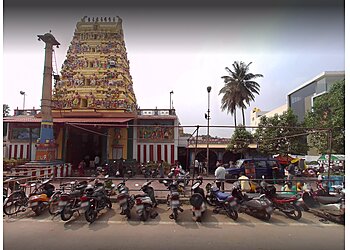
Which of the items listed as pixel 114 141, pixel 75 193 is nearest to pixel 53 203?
pixel 75 193

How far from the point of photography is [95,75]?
15859 millimetres

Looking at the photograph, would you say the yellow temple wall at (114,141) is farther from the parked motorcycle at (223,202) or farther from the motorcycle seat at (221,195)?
the motorcycle seat at (221,195)

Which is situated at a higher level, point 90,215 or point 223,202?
point 223,202

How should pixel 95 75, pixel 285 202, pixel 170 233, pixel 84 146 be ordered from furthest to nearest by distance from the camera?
pixel 84 146 < pixel 95 75 < pixel 285 202 < pixel 170 233

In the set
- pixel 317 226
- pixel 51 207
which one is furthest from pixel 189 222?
pixel 51 207

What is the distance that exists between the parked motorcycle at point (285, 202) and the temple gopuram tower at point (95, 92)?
34.5 feet

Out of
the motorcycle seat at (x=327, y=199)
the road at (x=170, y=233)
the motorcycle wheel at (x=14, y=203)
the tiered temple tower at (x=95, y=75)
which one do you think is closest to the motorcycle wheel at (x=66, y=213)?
the road at (x=170, y=233)

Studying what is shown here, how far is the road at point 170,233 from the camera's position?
3.54 m

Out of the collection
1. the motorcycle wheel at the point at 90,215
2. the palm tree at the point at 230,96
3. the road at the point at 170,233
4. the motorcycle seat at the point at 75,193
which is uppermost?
the palm tree at the point at 230,96

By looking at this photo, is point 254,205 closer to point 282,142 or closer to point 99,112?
point 282,142

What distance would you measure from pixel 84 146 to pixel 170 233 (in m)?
→ 14.7

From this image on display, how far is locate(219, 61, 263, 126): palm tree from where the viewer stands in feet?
66.2

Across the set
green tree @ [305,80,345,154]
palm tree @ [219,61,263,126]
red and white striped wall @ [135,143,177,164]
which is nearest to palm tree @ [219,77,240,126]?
palm tree @ [219,61,263,126]

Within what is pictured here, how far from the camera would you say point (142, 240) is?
3.69 m
